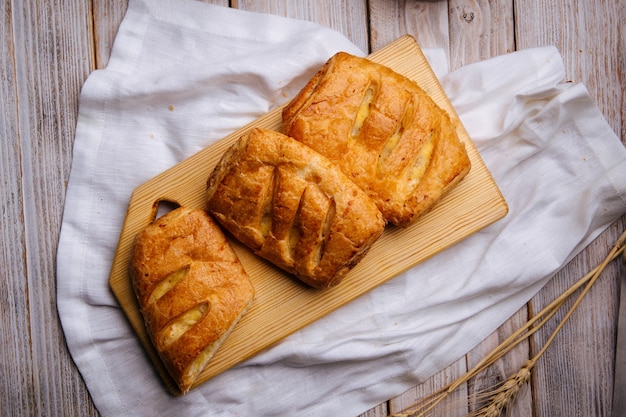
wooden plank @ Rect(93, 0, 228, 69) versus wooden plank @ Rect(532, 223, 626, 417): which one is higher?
wooden plank @ Rect(93, 0, 228, 69)

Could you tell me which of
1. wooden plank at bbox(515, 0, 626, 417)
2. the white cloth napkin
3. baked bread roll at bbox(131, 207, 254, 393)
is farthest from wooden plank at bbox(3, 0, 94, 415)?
wooden plank at bbox(515, 0, 626, 417)

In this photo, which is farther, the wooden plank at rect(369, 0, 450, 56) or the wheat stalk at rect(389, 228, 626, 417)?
the wooden plank at rect(369, 0, 450, 56)

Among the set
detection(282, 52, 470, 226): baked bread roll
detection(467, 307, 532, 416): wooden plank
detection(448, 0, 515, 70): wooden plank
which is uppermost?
detection(448, 0, 515, 70): wooden plank

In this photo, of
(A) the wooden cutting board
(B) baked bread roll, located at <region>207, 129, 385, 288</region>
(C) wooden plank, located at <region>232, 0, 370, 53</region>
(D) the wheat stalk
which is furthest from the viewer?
(C) wooden plank, located at <region>232, 0, 370, 53</region>

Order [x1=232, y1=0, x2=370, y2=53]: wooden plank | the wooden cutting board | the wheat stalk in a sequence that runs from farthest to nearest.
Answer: [x1=232, y1=0, x2=370, y2=53]: wooden plank → the wheat stalk → the wooden cutting board

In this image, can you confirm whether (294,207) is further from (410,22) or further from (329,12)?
(410,22)

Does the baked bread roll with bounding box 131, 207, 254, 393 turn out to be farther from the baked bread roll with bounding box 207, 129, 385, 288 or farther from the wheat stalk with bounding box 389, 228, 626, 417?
the wheat stalk with bounding box 389, 228, 626, 417
